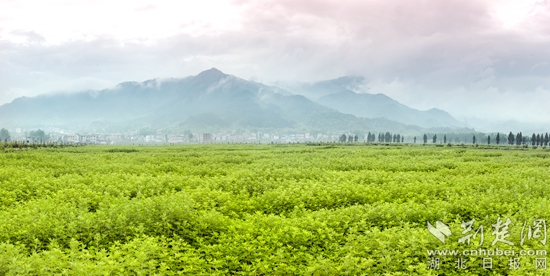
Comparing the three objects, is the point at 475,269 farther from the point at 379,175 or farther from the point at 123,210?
the point at 379,175

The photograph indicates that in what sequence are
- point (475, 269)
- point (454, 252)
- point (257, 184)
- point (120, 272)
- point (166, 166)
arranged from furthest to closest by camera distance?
point (166, 166)
point (257, 184)
point (454, 252)
point (475, 269)
point (120, 272)

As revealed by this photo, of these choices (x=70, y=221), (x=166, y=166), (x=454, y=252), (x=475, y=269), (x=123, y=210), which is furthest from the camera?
(x=166, y=166)

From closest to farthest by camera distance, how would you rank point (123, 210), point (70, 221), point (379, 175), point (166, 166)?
1. point (70, 221)
2. point (123, 210)
3. point (379, 175)
4. point (166, 166)

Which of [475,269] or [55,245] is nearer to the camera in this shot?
[475,269]

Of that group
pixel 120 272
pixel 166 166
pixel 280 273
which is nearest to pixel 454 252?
pixel 280 273

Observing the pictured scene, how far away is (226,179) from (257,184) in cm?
208

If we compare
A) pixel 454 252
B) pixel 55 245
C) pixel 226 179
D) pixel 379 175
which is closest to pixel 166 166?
pixel 226 179

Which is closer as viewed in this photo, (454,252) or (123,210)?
(454,252)

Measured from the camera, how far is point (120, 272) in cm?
870

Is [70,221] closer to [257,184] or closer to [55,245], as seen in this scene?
[55,245]

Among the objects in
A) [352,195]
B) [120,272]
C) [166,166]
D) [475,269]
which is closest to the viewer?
[120,272]

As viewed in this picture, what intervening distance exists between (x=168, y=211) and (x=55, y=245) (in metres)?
3.61

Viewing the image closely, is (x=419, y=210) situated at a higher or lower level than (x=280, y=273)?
higher

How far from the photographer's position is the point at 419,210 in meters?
14.2
